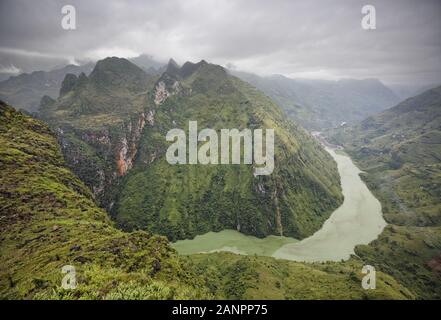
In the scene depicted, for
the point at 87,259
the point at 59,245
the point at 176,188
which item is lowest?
the point at 176,188

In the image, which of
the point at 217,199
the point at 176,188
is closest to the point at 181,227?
the point at 176,188

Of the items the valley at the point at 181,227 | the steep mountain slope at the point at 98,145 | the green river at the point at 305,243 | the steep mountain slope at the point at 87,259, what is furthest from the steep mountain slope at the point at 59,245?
the green river at the point at 305,243

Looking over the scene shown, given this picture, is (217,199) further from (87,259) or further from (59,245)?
(87,259)

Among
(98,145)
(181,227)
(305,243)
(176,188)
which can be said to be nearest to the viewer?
(305,243)

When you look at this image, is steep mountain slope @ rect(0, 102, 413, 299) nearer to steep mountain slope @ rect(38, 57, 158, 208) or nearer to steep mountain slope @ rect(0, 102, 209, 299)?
steep mountain slope @ rect(0, 102, 209, 299)

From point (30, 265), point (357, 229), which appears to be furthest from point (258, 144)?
point (30, 265)
